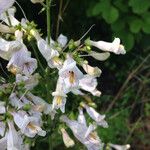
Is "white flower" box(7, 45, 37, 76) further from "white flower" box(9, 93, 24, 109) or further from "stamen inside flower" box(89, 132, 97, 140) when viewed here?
"stamen inside flower" box(89, 132, 97, 140)

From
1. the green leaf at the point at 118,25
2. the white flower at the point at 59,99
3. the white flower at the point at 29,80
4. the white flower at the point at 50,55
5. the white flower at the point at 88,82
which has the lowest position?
the green leaf at the point at 118,25

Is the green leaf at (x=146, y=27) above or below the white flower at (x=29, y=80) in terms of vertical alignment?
below

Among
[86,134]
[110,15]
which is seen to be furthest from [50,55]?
[110,15]

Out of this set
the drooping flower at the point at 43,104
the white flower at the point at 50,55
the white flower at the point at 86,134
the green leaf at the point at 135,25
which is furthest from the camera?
the green leaf at the point at 135,25

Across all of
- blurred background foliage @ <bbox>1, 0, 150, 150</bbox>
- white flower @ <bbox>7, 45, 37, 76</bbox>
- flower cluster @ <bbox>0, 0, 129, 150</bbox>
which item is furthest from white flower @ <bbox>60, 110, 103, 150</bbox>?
blurred background foliage @ <bbox>1, 0, 150, 150</bbox>

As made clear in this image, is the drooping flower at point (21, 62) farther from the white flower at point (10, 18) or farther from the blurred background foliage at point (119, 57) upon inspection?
the blurred background foliage at point (119, 57)

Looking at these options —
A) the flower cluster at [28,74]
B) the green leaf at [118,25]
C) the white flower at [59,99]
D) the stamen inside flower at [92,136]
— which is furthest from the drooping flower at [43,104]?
the green leaf at [118,25]

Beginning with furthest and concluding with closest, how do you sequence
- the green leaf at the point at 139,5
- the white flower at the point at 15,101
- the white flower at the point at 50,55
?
the green leaf at the point at 139,5
the white flower at the point at 15,101
the white flower at the point at 50,55
